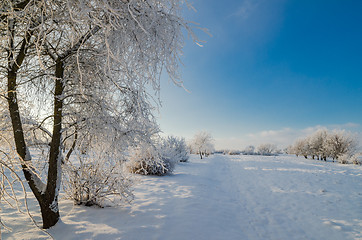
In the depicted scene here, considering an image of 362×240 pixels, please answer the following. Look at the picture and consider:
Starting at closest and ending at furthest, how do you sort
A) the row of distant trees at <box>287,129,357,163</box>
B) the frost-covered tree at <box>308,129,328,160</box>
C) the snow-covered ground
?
the snow-covered ground → the row of distant trees at <box>287,129,357,163</box> → the frost-covered tree at <box>308,129,328,160</box>

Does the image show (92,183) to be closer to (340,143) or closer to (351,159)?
(351,159)

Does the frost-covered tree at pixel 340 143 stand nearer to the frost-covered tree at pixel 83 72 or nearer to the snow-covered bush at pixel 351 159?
the snow-covered bush at pixel 351 159

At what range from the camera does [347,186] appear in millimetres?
7957

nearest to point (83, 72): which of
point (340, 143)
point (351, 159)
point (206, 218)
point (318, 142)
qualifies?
point (206, 218)

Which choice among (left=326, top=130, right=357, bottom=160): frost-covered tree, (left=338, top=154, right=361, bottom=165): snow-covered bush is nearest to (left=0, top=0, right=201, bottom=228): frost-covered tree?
(left=338, top=154, right=361, bottom=165): snow-covered bush

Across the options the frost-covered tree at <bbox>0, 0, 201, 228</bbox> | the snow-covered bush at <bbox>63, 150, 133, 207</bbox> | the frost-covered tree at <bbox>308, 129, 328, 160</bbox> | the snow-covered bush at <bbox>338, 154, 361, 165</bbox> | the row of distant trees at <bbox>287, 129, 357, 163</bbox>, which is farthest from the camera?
the frost-covered tree at <bbox>308, 129, 328, 160</bbox>

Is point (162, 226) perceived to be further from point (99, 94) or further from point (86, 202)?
point (99, 94)

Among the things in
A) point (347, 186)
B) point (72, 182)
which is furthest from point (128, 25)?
point (347, 186)

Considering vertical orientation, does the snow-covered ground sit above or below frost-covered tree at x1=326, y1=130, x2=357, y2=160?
below

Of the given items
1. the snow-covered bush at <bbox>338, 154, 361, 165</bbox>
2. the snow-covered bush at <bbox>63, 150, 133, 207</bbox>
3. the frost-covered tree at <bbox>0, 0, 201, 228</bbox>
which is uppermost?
the frost-covered tree at <bbox>0, 0, 201, 228</bbox>

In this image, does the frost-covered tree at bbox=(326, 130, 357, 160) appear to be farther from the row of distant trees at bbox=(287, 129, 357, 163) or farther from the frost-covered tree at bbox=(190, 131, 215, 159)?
the frost-covered tree at bbox=(190, 131, 215, 159)

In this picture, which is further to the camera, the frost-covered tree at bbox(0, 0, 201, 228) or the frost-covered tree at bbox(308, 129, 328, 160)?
the frost-covered tree at bbox(308, 129, 328, 160)

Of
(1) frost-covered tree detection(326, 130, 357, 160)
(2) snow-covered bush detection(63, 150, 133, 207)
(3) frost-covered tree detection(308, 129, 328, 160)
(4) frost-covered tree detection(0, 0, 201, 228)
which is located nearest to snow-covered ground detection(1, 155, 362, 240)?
(2) snow-covered bush detection(63, 150, 133, 207)

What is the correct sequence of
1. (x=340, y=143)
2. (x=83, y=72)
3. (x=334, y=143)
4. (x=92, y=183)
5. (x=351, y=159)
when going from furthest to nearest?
(x=334, y=143) < (x=340, y=143) < (x=351, y=159) < (x=92, y=183) < (x=83, y=72)
